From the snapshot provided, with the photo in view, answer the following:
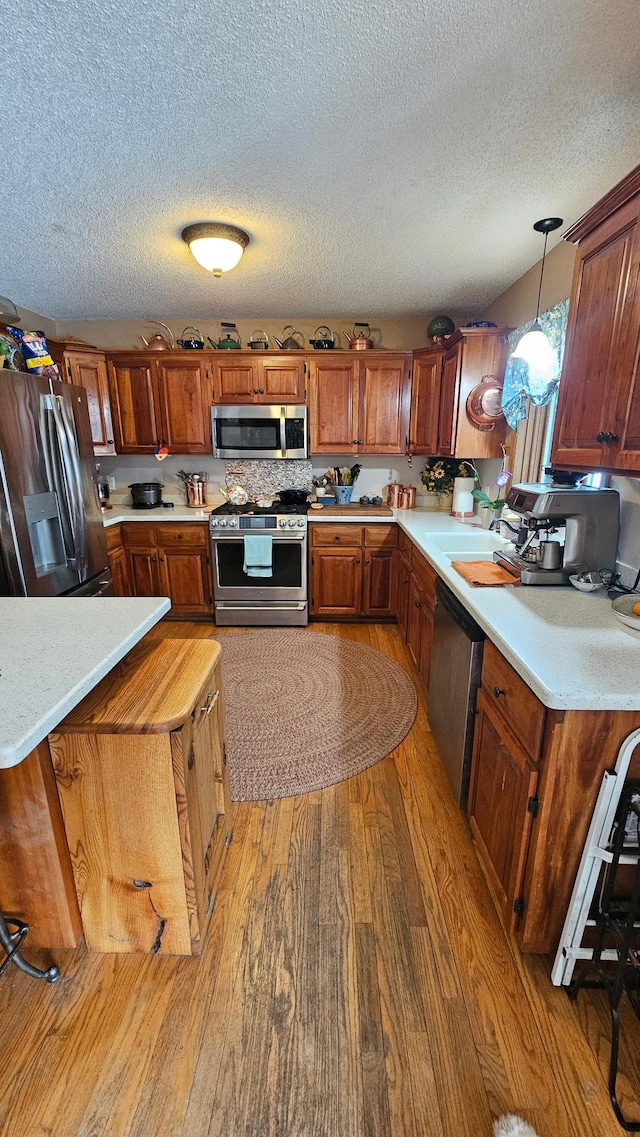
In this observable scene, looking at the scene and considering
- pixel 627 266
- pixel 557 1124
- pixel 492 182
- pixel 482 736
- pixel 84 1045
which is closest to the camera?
pixel 557 1124

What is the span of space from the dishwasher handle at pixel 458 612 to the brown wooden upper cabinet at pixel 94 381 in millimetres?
2812

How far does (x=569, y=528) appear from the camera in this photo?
5.86 ft

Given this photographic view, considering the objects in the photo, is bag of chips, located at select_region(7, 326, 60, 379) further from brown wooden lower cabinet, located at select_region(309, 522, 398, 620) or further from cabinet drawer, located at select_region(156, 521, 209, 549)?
brown wooden lower cabinet, located at select_region(309, 522, 398, 620)

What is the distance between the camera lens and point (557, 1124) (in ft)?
3.30

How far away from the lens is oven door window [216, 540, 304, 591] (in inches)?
141

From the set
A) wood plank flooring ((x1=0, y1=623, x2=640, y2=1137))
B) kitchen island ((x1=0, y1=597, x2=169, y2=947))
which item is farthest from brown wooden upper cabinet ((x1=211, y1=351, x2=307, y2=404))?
wood plank flooring ((x1=0, y1=623, x2=640, y2=1137))

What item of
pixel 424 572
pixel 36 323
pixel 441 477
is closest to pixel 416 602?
pixel 424 572

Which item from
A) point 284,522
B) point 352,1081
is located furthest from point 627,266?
point 284,522

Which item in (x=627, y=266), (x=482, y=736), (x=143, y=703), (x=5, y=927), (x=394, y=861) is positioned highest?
(x=627, y=266)

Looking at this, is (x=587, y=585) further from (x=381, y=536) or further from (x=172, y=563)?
(x=172, y=563)

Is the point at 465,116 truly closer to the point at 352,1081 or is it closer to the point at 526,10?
the point at 526,10

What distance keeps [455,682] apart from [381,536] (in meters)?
1.88

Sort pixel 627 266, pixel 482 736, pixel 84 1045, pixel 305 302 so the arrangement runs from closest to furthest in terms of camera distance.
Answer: pixel 84 1045 → pixel 627 266 → pixel 482 736 → pixel 305 302

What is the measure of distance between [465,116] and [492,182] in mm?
443
